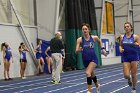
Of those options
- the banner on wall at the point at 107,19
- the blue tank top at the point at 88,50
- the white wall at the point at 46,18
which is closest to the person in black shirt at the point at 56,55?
the blue tank top at the point at 88,50

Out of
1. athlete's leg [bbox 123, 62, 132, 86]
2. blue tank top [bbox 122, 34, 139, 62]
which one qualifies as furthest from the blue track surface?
blue tank top [bbox 122, 34, 139, 62]

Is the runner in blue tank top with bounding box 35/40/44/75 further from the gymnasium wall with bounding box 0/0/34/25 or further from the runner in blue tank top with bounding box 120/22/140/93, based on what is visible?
the runner in blue tank top with bounding box 120/22/140/93

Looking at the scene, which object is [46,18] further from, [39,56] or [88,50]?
[88,50]

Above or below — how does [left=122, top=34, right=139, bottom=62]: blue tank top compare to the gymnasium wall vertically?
below

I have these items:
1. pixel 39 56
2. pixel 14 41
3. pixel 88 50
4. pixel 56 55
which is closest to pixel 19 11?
pixel 14 41

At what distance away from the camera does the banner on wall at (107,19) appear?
101 ft

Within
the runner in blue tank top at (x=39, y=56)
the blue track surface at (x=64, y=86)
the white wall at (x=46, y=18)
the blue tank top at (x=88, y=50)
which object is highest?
the white wall at (x=46, y=18)

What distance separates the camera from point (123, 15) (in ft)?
119

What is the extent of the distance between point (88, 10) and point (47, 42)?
5.04 m

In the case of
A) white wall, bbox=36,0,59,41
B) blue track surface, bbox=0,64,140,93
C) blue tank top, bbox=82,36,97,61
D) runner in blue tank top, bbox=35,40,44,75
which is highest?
white wall, bbox=36,0,59,41

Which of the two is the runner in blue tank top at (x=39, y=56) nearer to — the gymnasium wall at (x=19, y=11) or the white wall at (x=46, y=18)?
the gymnasium wall at (x=19, y=11)

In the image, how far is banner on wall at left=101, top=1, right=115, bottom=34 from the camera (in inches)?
1213

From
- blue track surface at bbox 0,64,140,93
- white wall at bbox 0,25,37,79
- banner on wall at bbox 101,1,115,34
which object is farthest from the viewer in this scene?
banner on wall at bbox 101,1,115,34

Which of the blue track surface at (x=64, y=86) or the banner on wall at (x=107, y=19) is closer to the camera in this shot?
the blue track surface at (x=64, y=86)
